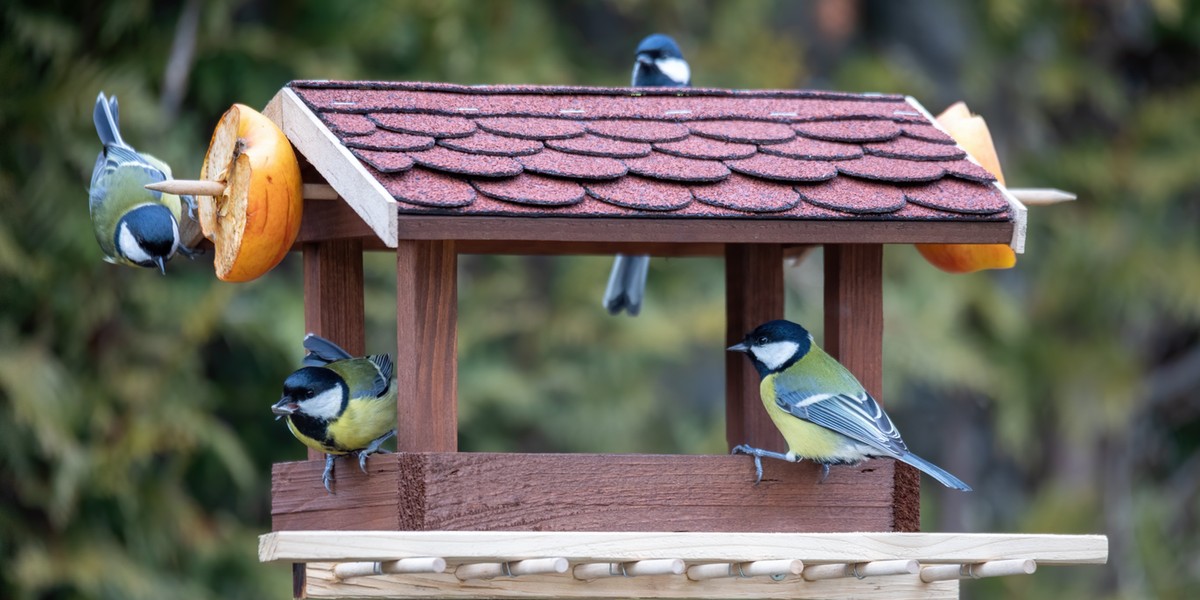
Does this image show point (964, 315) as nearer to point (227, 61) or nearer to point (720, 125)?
point (227, 61)

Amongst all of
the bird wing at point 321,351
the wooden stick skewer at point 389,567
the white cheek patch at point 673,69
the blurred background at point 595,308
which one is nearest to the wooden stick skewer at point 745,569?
the wooden stick skewer at point 389,567

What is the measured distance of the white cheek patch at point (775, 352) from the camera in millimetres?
2949

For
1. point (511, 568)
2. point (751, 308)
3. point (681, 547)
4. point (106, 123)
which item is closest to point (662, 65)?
point (751, 308)

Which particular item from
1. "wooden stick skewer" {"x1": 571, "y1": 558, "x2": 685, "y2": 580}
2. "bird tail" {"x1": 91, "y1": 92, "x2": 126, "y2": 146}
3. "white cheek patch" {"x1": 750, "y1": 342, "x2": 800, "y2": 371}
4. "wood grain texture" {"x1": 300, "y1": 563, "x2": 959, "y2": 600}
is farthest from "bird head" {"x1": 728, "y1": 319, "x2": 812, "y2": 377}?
"bird tail" {"x1": 91, "y1": 92, "x2": 126, "y2": 146}

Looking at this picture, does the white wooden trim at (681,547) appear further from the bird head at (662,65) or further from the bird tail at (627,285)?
the bird head at (662,65)

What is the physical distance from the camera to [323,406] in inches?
106

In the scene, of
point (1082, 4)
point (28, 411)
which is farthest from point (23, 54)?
point (1082, 4)

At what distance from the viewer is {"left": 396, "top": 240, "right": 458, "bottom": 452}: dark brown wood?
261 centimetres

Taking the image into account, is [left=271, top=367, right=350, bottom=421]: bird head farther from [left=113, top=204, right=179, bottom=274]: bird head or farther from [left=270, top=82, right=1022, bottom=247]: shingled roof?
[left=113, top=204, right=179, bottom=274]: bird head

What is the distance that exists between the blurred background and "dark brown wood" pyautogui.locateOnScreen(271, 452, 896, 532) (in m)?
2.50

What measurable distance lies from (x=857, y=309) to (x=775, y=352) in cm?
20

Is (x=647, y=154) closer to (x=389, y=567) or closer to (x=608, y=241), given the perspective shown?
(x=608, y=241)

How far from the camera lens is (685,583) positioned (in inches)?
109

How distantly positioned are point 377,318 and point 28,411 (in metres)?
1.48
